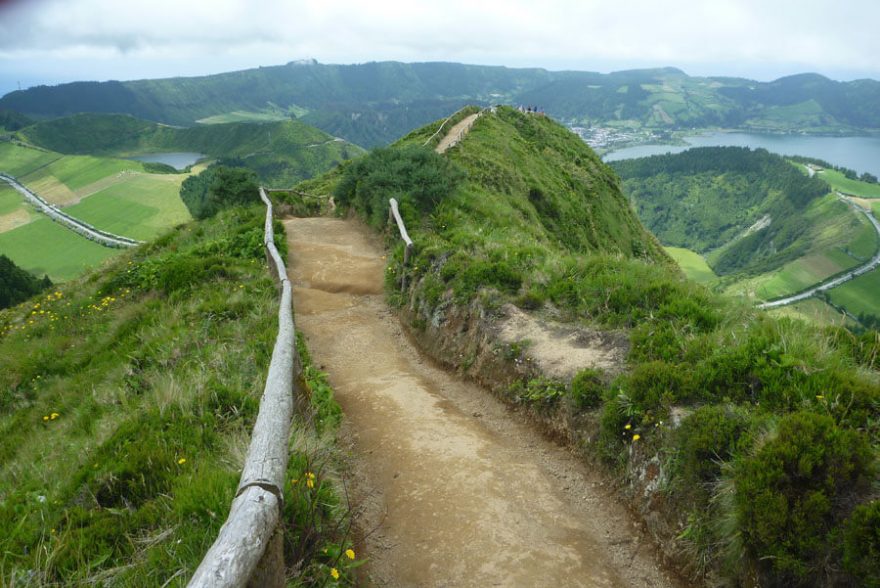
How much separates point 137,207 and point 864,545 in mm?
141166

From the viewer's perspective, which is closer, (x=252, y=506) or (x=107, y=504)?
(x=252, y=506)

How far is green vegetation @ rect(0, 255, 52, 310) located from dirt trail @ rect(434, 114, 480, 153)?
32.1 metres

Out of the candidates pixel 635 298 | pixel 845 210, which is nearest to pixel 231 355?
pixel 635 298

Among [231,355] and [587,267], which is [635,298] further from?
[231,355]

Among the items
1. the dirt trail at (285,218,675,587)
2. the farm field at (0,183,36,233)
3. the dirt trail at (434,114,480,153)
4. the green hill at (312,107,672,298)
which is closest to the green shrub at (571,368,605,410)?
the dirt trail at (285,218,675,587)

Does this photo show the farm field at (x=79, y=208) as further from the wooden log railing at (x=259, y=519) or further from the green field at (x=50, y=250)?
the wooden log railing at (x=259, y=519)

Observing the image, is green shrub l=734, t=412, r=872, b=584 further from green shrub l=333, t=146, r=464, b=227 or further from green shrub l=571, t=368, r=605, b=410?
green shrub l=333, t=146, r=464, b=227

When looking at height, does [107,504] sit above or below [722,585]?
above

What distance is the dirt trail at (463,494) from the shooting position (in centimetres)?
502

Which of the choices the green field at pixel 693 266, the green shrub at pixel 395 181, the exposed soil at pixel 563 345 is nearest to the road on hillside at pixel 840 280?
the green field at pixel 693 266

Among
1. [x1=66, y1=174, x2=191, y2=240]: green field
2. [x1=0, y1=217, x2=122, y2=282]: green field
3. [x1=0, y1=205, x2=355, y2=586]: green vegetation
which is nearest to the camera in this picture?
[x1=0, y1=205, x2=355, y2=586]: green vegetation

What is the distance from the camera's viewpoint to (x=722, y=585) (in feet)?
14.4

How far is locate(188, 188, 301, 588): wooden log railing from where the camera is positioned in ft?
9.33

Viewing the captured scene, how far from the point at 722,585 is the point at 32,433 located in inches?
370
